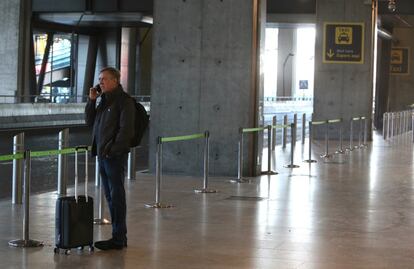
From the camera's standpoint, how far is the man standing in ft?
28.0

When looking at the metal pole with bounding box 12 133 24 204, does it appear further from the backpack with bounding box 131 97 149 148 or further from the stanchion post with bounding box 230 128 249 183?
the stanchion post with bounding box 230 128 249 183

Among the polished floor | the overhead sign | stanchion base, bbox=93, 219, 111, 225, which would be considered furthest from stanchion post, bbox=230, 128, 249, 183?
the overhead sign

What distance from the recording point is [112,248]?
338 inches

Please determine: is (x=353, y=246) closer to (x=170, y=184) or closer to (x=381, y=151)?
(x=170, y=184)

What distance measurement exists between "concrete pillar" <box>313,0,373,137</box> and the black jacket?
2594 cm

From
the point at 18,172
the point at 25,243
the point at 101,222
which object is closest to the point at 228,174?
the point at 18,172

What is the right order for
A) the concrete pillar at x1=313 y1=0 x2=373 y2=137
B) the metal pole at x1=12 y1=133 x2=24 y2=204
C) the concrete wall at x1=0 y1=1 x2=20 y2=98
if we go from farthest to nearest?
the concrete wall at x1=0 y1=1 x2=20 y2=98
the concrete pillar at x1=313 y1=0 x2=373 y2=137
the metal pole at x1=12 y1=133 x2=24 y2=204

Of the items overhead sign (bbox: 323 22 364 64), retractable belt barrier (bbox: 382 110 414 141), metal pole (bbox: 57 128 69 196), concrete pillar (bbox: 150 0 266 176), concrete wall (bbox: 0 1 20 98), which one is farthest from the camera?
concrete wall (bbox: 0 1 20 98)

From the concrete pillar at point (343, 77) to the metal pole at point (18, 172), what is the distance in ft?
75.1

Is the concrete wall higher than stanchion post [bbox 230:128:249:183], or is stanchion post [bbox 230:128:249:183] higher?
the concrete wall

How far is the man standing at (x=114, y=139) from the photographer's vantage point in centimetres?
854

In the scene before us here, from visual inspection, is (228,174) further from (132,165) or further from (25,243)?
(25,243)

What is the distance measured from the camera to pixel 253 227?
404 inches

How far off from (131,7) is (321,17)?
9.62 meters
